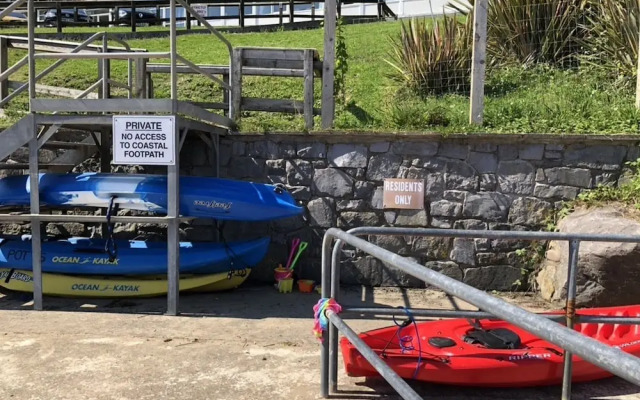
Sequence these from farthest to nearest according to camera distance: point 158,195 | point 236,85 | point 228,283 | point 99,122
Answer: point 236,85 < point 228,283 < point 158,195 < point 99,122

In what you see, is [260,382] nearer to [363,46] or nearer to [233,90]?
[233,90]

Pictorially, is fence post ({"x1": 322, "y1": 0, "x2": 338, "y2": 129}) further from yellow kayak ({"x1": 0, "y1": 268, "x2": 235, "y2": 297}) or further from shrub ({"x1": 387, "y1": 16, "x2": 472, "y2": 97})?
yellow kayak ({"x1": 0, "y1": 268, "x2": 235, "y2": 297})

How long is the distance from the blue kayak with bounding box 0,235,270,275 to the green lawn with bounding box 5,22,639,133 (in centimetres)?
166

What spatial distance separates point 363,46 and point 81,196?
8.43 meters

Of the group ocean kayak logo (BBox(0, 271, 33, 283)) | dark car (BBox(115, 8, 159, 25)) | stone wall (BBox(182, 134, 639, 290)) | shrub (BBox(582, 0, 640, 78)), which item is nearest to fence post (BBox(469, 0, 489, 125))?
stone wall (BBox(182, 134, 639, 290))

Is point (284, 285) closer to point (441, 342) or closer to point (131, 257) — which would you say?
point (131, 257)

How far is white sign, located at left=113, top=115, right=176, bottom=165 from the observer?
6312mm

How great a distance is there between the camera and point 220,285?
7.34 meters

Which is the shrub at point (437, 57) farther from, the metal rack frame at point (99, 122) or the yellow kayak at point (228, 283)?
the metal rack frame at point (99, 122)

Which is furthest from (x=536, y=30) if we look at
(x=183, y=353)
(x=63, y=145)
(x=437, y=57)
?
(x=183, y=353)

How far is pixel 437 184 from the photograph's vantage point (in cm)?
760

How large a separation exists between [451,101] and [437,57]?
857 millimetres

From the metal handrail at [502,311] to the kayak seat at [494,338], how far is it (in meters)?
0.57

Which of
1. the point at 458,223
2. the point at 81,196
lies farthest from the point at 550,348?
the point at 81,196
